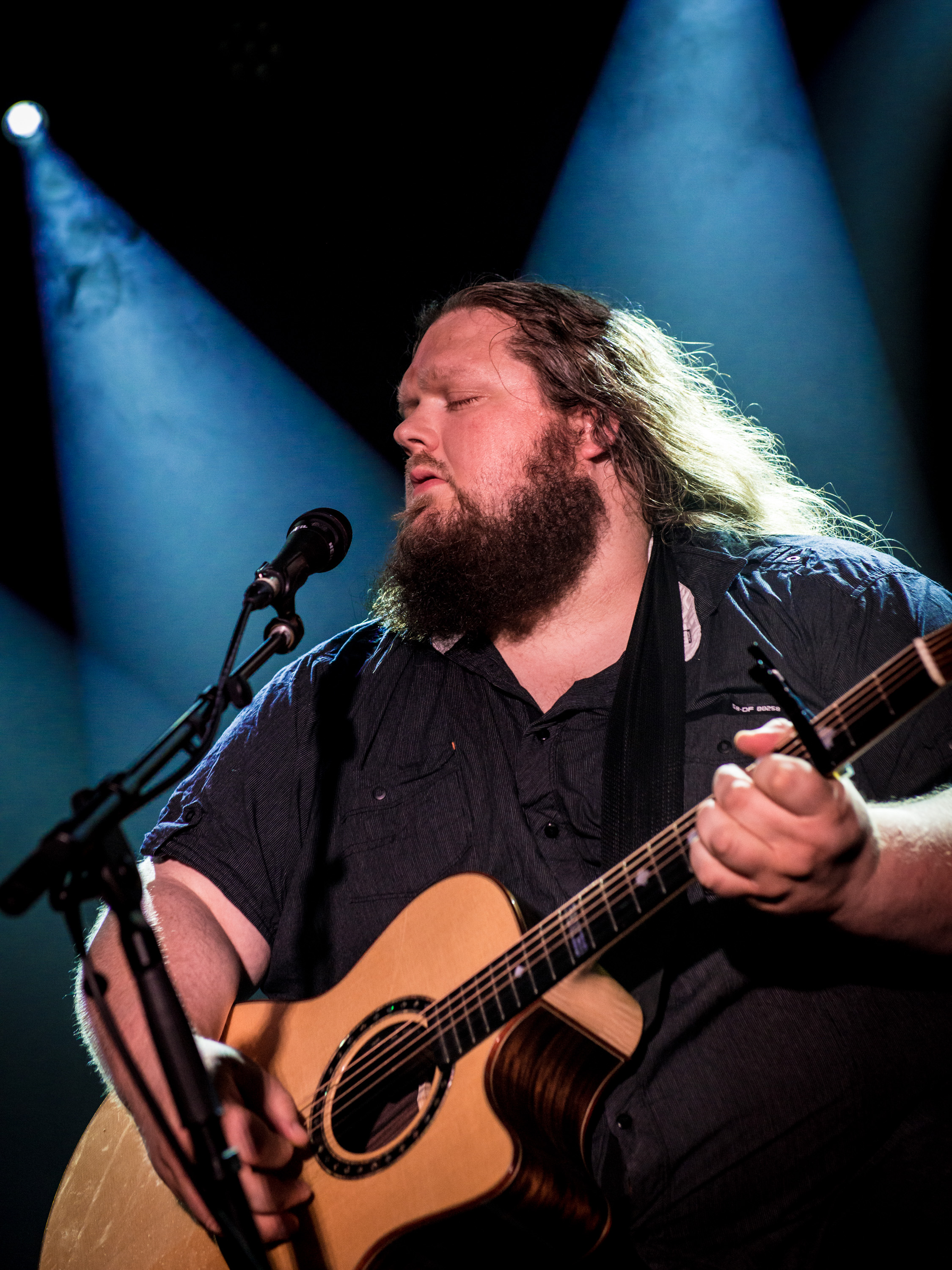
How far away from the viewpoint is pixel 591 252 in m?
4.09

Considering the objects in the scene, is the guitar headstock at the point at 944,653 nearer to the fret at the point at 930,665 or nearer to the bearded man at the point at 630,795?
the fret at the point at 930,665

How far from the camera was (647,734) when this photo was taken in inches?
84.0

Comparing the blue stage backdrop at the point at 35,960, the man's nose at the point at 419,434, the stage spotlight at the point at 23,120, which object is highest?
the stage spotlight at the point at 23,120

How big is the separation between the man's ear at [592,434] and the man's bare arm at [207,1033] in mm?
1805

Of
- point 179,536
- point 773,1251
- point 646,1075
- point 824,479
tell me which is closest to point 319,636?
point 179,536

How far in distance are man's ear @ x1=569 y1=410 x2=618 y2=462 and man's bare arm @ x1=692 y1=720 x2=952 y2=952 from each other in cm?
164

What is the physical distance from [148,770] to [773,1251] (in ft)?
5.17

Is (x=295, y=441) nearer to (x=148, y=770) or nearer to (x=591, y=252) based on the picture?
Result: (x=591, y=252)

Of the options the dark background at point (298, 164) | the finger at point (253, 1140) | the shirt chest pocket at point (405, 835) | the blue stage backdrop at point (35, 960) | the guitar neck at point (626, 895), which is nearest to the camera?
the guitar neck at point (626, 895)

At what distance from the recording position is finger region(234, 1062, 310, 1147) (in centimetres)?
177

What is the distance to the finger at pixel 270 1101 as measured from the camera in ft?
5.79

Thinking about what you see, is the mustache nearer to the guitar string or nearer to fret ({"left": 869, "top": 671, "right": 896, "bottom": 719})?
the guitar string

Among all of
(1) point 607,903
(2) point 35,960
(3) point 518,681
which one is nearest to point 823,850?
(1) point 607,903

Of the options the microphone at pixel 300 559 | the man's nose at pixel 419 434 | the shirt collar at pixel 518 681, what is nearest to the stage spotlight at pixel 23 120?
the man's nose at pixel 419 434
